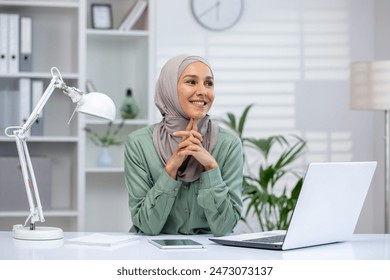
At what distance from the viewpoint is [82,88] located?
13.6ft

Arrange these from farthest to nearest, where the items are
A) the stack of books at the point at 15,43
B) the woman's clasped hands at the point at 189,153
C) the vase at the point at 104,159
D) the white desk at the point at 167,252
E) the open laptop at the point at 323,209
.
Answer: the vase at the point at 104,159, the stack of books at the point at 15,43, the woman's clasped hands at the point at 189,153, the open laptop at the point at 323,209, the white desk at the point at 167,252

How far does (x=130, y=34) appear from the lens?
423cm

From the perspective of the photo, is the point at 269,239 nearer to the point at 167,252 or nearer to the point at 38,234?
the point at 167,252

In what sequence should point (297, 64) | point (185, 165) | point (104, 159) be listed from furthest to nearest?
point (297, 64)
point (104, 159)
point (185, 165)

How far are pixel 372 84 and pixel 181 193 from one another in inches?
79.6

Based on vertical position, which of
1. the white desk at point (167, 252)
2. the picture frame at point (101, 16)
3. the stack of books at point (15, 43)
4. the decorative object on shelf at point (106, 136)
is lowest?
the white desk at point (167, 252)

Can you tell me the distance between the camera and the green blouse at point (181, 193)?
91.0 inches

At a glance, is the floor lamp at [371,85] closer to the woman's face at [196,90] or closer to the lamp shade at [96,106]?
the woman's face at [196,90]

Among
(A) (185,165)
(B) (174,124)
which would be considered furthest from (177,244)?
(B) (174,124)

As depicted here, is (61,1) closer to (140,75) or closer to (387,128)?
(140,75)

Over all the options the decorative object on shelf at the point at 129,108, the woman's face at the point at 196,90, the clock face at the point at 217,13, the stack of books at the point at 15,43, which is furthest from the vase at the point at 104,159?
the woman's face at the point at 196,90

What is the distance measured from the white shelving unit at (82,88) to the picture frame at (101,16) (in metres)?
0.06

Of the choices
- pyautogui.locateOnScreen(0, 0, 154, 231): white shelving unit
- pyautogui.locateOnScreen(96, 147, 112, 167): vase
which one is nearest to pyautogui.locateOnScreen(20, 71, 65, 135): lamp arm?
pyautogui.locateOnScreen(0, 0, 154, 231): white shelving unit

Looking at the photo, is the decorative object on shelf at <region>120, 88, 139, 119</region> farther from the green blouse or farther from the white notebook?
the white notebook
